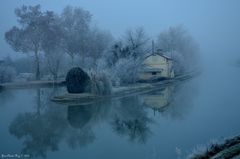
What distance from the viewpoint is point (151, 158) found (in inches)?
299

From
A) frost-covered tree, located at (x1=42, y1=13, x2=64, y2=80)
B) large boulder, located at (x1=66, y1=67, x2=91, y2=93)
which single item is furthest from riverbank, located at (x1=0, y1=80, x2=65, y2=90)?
large boulder, located at (x1=66, y1=67, x2=91, y2=93)

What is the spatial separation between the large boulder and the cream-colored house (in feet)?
38.5

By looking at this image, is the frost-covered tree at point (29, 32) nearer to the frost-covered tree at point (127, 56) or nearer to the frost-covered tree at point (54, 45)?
the frost-covered tree at point (54, 45)

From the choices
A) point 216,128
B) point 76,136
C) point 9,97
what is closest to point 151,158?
point 76,136

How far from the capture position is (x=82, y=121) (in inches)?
471

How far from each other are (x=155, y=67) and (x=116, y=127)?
20741 mm

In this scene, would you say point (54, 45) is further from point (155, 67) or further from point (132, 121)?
point (132, 121)

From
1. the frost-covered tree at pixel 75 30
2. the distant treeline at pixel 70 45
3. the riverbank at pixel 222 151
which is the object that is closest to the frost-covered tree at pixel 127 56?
the distant treeline at pixel 70 45

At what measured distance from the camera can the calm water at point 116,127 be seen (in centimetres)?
828

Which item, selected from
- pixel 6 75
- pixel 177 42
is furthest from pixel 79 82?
pixel 177 42

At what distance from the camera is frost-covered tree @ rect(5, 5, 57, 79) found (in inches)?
1203

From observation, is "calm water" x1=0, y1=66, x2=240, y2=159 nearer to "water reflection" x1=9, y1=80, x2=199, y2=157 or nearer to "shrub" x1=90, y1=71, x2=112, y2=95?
"water reflection" x1=9, y1=80, x2=199, y2=157

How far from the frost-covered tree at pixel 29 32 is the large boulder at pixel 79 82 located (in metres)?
12.8

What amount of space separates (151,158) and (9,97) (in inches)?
543
